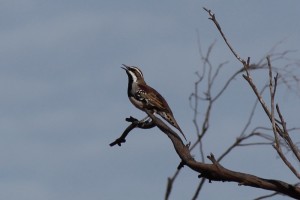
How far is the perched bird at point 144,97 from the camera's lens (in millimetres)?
9730

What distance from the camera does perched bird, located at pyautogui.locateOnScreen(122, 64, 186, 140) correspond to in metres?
9.73

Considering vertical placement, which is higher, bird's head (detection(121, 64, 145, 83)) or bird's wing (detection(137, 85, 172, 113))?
bird's head (detection(121, 64, 145, 83))

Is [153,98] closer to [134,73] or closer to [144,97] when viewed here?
[144,97]

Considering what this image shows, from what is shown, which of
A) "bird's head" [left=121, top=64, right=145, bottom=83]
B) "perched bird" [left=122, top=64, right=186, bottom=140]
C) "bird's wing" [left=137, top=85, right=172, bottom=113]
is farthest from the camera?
"bird's head" [left=121, top=64, right=145, bottom=83]

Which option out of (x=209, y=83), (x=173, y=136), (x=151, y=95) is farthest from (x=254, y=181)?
(x=151, y=95)

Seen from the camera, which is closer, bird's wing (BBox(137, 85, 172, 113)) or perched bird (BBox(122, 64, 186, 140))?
perched bird (BBox(122, 64, 186, 140))

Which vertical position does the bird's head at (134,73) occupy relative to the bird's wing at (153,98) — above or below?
above

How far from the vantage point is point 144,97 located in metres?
10.3

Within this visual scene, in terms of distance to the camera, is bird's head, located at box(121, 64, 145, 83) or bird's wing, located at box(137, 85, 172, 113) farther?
bird's head, located at box(121, 64, 145, 83)

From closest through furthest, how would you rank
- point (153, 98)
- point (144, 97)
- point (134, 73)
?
point (153, 98) → point (144, 97) → point (134, 73)

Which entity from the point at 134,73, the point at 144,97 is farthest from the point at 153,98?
the point at 134,73

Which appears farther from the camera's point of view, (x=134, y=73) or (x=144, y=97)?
(x=134, y=73)

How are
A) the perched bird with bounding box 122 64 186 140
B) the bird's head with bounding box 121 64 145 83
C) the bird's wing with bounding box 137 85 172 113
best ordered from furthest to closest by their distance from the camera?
the bird's head with bounding box 121 64 145 83 → the bird's wing with bounding box 137 85 172 113 → the perched bird with bounding box 122 64 186 140

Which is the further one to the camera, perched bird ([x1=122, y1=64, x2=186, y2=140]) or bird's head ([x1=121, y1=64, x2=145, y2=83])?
bird's head ([x1=121, y1=64, x2=145, y2=83])
